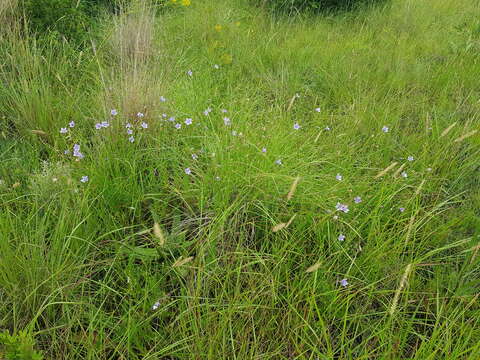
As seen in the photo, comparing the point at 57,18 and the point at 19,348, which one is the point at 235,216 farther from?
the point at 57,18

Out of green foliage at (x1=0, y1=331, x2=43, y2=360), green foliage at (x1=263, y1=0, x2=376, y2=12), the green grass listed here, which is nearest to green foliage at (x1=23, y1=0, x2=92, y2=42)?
the green grass

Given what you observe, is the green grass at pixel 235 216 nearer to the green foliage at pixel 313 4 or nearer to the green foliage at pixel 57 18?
the green foliage at pixel 57 18

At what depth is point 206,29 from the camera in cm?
384

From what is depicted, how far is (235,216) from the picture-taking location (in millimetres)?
1608

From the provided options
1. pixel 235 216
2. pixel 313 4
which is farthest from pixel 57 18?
pixel 313 4

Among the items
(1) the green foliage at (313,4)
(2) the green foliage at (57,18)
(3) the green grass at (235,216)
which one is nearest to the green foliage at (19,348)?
(3) the green grass at (235,216)

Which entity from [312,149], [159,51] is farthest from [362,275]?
[159,51]

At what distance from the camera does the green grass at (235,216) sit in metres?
1.32

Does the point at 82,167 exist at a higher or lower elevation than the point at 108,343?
higher

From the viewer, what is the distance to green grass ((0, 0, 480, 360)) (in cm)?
132

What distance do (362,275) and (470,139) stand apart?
1.34m

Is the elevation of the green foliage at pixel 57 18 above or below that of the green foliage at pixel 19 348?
above

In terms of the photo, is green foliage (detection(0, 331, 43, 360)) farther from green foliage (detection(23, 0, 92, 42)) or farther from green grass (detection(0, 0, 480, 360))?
green foliage (detection(23, 0, 92, 42))

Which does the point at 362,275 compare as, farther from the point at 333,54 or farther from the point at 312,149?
the point at 333,54
